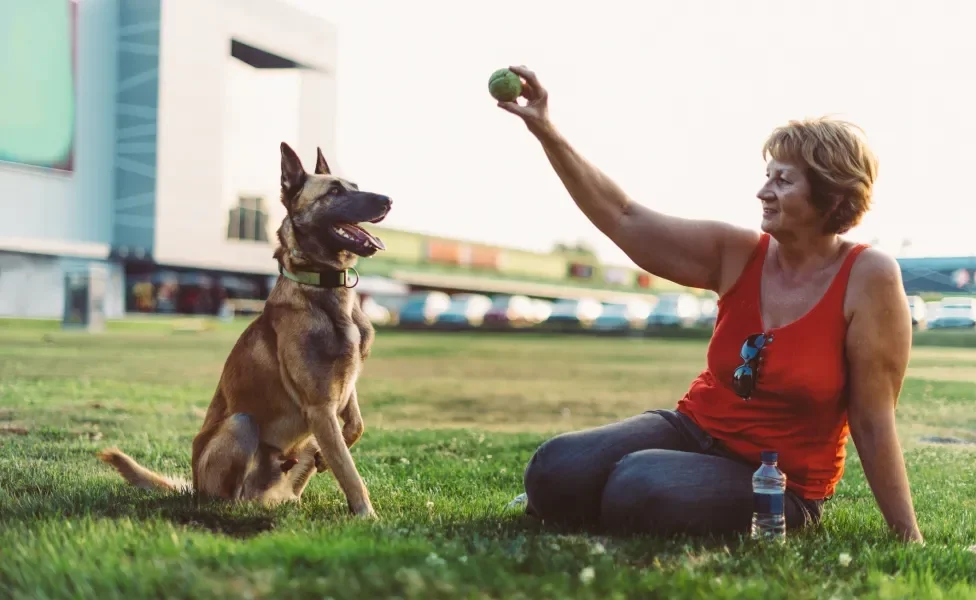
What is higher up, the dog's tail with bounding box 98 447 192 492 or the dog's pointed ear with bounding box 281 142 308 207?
the dog's pointed ear with bounding box 281 142 308 207

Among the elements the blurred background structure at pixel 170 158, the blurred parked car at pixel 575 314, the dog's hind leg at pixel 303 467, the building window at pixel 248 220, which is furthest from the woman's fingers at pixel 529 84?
the building window at pixel 248 220

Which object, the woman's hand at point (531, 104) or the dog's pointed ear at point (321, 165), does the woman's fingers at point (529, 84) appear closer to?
the woman's hand at point (531, 104)

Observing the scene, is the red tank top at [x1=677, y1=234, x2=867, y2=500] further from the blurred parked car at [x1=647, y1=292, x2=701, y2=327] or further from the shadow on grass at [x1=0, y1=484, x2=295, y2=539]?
the blurred parked car at [x1=647, y1=292, x2=701, y2=327]

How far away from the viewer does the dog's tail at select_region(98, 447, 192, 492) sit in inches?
182

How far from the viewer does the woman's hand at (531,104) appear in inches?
157

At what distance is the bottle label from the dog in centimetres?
166

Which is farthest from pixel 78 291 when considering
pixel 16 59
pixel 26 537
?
pixel 26 537

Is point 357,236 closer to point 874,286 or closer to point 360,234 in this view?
point 360,234

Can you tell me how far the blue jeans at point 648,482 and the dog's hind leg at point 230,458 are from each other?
51.0 inches

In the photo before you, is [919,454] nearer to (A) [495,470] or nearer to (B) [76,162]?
(A) [495,470]

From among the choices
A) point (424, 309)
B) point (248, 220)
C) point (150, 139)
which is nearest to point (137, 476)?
point (424, 309)

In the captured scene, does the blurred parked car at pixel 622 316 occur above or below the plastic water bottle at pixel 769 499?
below

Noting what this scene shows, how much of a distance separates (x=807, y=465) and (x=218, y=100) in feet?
187

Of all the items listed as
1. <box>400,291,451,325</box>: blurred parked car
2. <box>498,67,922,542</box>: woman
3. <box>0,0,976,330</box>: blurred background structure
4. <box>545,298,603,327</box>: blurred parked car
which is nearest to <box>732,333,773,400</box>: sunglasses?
<box>498,67,922,542</box>: woman
